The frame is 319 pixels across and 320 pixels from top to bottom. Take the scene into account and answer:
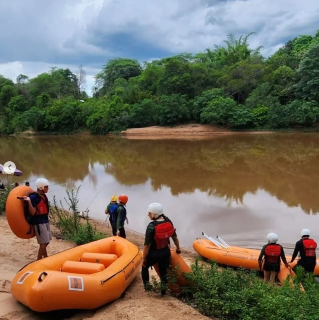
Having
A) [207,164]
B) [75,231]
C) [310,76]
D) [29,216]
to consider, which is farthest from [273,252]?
[310,76]

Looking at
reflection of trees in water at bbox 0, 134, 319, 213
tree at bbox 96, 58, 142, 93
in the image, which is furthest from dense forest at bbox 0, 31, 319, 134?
tree at bbox 96, 58, 142, 93

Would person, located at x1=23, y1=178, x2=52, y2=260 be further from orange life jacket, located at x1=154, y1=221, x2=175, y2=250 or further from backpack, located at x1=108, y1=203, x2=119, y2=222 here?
orange life jacket, located at x1=154, y1=221, x2=175, y2=250

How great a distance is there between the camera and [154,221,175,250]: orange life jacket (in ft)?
13.5

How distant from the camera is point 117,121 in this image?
35.8 metres

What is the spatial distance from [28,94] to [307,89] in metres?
38.4

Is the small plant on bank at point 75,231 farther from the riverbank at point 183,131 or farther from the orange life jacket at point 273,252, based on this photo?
the riverbank at point 183,131

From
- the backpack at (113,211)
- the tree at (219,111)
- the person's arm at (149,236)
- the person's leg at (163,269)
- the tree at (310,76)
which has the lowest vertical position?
the person's leg at (163,269)

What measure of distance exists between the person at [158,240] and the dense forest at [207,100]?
26879 mm

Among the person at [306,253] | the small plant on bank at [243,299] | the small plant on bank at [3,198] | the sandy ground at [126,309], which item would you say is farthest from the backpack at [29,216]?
the small plant on bank at [3,198]

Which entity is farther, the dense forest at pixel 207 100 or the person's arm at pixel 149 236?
the dense forest at pixel 207 100

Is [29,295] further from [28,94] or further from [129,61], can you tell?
[129,61]

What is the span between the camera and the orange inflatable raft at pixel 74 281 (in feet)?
12.3

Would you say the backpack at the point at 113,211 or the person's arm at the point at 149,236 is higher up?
the person's arm at the point at 149,236

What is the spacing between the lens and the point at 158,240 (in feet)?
13.7
